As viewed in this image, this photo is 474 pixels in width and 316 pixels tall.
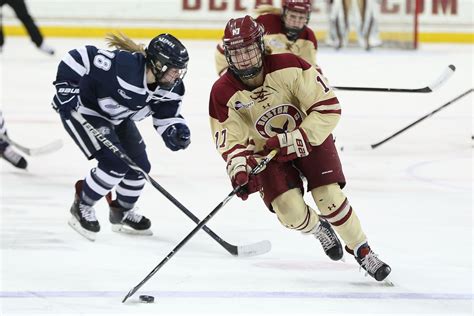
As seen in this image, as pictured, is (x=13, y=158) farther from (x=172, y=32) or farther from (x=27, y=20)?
(x=172, y=32)

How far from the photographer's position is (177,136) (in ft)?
13.1

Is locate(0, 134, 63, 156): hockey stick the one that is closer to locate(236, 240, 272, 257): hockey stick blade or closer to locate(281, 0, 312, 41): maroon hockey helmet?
locate(281, 0, 312, 41): maroon hockey helmet

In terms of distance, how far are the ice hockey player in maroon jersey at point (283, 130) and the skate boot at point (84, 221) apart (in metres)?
0.88

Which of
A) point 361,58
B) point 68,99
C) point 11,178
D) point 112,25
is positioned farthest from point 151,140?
point 112,25

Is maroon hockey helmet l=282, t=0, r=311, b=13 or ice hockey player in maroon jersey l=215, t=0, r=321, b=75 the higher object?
maroon hockey helmet l=282, t=0, r=311, b=13

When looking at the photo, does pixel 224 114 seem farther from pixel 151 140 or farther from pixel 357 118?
pixel 357 118

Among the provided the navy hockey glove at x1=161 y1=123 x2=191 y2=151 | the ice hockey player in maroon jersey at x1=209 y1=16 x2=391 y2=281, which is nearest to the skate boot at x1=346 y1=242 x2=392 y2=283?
the ice hockey player in maroon jersey at x1=209 y1=16 x2=391 y2=281

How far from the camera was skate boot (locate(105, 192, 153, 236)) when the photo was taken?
4.27 metres

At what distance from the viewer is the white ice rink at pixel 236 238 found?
10.7ft

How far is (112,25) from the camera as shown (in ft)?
37.2

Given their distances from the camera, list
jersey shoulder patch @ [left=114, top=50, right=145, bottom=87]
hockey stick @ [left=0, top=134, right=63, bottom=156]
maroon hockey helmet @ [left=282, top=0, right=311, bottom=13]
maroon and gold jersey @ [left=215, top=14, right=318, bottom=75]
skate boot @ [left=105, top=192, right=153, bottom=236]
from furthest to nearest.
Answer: hockey stick @ [left=0, top=134, right=63, bottom=156]
maroon and gold jersey @ [left=215, top=14, right=318, bottom=75]
maroon hockey helmet @ [left=282, top=0, right=311, bottom=13]
skate boot @ [left=105, top=192, right=153, bottom=236]
jersey shoulder patch @ [left=114, top=50, right=145, bottom=87]

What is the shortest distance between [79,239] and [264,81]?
116cm

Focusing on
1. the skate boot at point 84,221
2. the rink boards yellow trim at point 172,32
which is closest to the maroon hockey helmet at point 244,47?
the skate boot at point 84,221

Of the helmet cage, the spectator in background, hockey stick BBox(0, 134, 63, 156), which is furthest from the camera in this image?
the spectator in background
